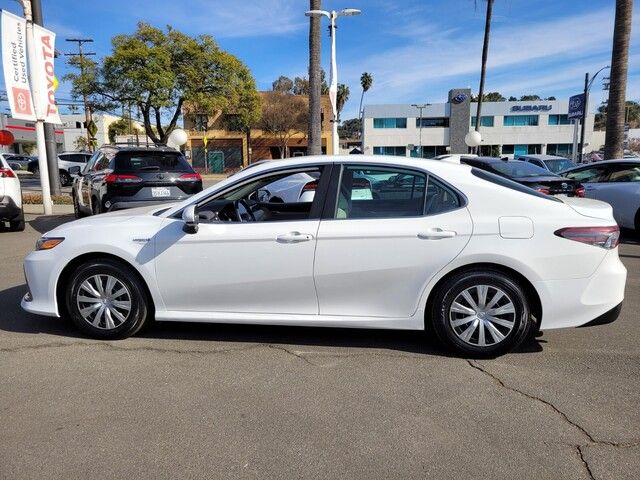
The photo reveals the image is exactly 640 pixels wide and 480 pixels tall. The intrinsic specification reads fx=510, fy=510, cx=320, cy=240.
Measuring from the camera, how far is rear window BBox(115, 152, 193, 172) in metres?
9.20

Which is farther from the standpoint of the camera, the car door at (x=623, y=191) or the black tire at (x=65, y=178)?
the black tire at (x=65, y=178)

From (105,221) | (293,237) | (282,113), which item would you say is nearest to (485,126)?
(282,113)

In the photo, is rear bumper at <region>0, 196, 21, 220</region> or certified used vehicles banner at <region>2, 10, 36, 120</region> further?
certified used vehicles banner at <region>2, 10, 36, 120</region>

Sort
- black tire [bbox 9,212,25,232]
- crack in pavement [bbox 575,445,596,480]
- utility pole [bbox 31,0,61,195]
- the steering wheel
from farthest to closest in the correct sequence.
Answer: utility pole [bbox 31,0,61,195] → black tire [bbox 9,212,25,232] → the steering wheel → crack in pavement [bbox 575,445,596,480]

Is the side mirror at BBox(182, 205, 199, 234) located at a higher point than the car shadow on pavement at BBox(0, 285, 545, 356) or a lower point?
higher

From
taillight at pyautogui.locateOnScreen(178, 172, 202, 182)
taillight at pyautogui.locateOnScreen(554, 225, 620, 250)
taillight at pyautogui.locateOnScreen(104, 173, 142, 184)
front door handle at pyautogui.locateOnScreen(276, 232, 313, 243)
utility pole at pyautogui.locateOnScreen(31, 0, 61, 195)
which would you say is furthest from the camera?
utility pole at pyautogui.locateOnScreen(31, 0, 61, 195)

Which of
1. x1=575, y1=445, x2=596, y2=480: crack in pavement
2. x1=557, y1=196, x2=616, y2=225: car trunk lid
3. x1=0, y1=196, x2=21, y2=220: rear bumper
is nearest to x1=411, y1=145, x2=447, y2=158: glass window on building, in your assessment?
x1=0, y1=196, x2=21, y2=220: rear bumper

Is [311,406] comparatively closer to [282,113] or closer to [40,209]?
[40,209]

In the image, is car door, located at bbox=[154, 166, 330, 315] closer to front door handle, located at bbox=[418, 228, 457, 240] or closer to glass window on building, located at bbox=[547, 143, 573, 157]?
front door handle, located at bbox=[418, 228, 457, 240]

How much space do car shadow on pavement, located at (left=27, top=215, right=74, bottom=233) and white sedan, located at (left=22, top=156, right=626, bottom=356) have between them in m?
7.76

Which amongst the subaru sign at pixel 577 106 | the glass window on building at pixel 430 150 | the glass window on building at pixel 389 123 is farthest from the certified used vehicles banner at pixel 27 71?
the glass window on building at pixel 430 150

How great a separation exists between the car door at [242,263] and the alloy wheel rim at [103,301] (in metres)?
0.38

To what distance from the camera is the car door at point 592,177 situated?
1012 cm

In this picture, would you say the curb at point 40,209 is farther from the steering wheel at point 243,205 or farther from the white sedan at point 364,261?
the white sedan at point 364,261
